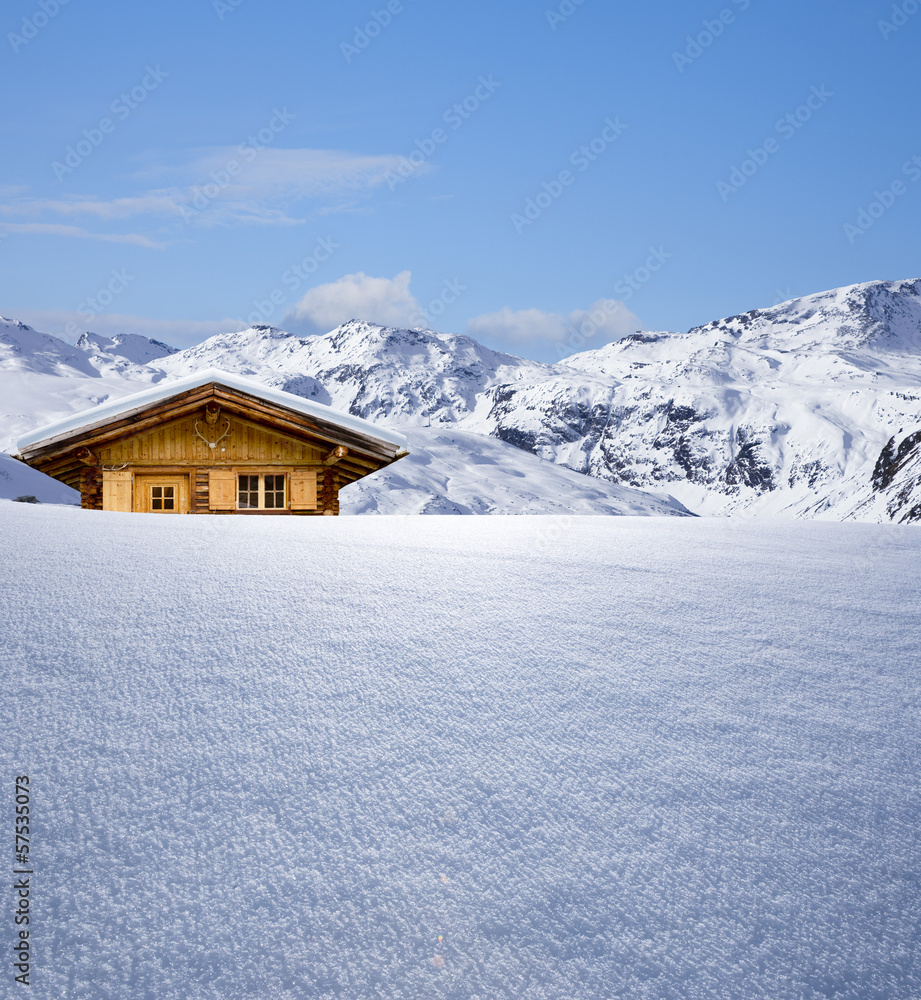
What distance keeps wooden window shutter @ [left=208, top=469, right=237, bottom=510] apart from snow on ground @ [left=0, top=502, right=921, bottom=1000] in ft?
25.3

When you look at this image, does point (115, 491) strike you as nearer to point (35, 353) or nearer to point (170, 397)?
point (170, 397)

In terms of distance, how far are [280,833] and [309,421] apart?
952 cm

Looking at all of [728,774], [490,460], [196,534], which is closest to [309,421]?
[196,534]

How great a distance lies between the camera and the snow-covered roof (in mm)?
10305

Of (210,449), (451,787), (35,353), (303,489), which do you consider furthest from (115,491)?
(35,353)

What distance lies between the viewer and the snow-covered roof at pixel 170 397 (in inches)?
406

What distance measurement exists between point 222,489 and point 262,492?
620 millimetres

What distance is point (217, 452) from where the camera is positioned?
11.6 meters

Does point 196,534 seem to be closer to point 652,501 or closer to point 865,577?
point 865,577

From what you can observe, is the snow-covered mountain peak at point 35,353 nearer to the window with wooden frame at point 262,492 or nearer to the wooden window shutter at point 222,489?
the wooden window shutter at point 222,489

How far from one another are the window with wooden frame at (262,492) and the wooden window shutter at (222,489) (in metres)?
0.09

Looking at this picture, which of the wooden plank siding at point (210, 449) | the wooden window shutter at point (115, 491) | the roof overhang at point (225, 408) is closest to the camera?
the roof overhang at point (225, 408)

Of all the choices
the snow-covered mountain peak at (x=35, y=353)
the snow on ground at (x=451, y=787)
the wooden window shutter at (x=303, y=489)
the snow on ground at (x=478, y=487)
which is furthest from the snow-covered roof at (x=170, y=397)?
the snow-covered mountain peak at (x=35, y=353)

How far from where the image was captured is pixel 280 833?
1874 millimetres
